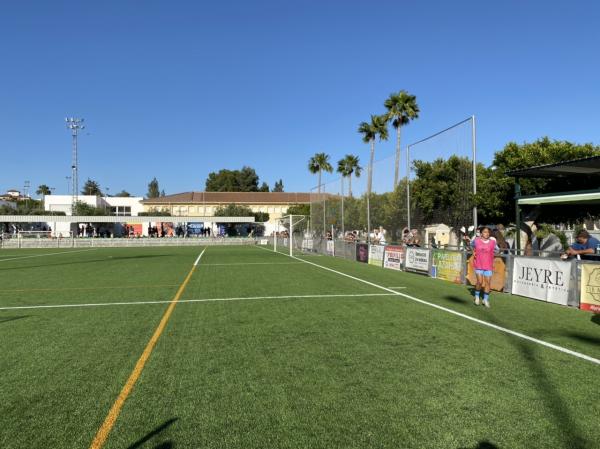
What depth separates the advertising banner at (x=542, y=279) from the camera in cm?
1084

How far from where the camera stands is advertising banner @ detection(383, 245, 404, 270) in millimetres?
20356

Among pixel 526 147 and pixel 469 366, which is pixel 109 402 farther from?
pixel 526 147

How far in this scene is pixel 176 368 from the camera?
19.2 feet

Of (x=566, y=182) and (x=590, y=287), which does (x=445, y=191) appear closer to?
(x=566, y=182)

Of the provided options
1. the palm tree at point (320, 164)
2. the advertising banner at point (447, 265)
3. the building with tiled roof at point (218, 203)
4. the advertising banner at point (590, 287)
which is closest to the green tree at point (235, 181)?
the building with tiled roof at point (218, 203)

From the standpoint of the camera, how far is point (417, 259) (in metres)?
18.8

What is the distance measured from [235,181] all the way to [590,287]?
12103 centimetres

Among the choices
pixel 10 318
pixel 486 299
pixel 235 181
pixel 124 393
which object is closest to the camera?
pixel 124 393

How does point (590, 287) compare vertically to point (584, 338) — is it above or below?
above

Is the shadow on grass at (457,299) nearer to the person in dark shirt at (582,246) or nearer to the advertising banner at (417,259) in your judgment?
the person in dark shirt at (582,246)

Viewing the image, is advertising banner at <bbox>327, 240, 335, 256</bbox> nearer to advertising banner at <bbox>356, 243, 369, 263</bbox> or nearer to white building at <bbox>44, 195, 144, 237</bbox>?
advertising banner at <bbox>356, 243, 369, 263</bbox>

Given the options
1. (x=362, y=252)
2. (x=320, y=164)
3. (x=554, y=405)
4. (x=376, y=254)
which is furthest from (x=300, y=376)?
(x=320, y=164)

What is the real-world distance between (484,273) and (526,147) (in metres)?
19.7

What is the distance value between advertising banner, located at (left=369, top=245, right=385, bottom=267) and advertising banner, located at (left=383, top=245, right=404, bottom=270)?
0.47 m
